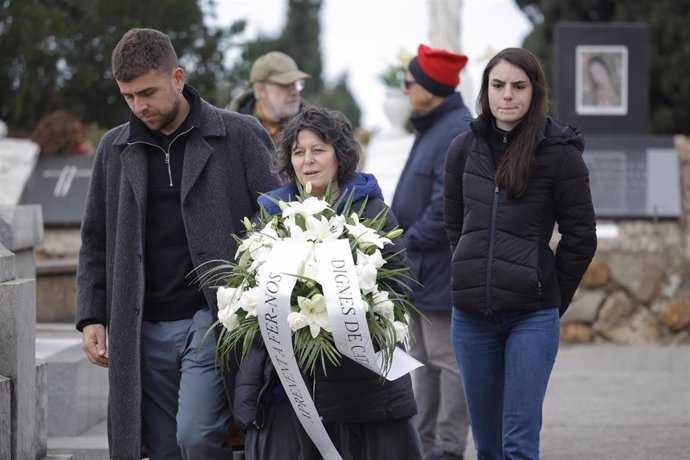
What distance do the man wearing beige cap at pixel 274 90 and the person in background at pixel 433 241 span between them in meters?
0.79

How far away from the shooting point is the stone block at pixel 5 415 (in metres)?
4.84

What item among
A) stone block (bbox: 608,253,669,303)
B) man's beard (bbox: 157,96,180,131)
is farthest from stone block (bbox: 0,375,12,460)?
stone block (bbox: 608,253,669,303)

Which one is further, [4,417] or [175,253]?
[4,417]

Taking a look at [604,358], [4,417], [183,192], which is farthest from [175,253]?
[604,358]

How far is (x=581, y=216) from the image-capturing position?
4.73m

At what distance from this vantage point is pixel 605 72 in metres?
11.9

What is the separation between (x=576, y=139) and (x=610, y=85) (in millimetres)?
7379

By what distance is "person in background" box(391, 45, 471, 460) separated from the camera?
6.32 meters

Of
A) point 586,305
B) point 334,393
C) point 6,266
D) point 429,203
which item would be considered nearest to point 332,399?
point 334,393

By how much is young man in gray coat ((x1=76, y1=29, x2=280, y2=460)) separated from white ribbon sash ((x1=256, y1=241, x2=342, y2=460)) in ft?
1.73

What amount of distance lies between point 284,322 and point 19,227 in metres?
3.14

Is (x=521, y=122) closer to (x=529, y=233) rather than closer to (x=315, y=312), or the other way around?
(x=529, y=233)

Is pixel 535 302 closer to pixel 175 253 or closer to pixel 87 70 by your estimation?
pixel 175 253

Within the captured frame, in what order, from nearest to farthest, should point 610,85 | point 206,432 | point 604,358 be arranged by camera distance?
point 206,432 < point 604,358 < point 610,85
